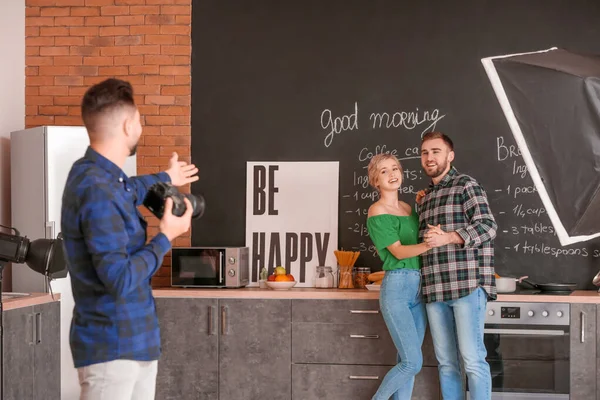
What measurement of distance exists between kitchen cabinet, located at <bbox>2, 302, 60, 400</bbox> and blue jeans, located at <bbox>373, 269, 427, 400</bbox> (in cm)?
189

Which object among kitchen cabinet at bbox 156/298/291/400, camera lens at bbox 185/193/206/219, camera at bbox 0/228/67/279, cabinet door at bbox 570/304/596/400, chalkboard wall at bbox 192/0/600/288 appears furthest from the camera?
chalkboard wall at bbox 192/0/600/288

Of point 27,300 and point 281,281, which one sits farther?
point 281,281

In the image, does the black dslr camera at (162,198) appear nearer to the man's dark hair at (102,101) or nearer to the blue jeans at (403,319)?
the man's dark hair at (102,101)

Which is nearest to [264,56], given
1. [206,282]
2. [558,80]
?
[206,282]

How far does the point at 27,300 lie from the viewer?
427 centimetres

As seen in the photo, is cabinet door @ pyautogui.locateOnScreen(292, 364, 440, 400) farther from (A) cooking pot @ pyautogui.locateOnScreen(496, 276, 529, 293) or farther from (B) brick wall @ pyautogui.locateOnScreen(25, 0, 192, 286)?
(B) brick wall @ pyautogui.locateOnScreen(25, 0, 192, 286)

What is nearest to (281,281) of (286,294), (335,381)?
(286,294)

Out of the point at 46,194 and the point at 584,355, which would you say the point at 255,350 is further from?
the point at 584,355

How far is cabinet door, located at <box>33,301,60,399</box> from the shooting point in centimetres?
436

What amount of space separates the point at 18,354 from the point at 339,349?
1853 millimetres

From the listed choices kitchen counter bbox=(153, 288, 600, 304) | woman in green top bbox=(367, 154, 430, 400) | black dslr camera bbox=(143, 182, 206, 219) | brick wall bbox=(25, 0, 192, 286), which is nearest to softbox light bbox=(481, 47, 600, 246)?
kitchen counter bbox=(153, 288, 600, 304)

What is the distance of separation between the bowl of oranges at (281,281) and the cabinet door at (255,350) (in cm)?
17

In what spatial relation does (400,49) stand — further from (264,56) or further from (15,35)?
(15,35)

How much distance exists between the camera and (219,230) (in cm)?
543
